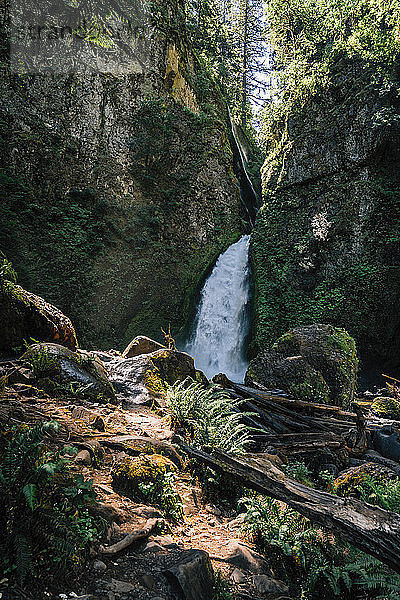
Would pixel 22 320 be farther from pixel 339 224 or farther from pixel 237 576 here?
pixel 339 224

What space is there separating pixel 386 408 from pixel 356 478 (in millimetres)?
4190

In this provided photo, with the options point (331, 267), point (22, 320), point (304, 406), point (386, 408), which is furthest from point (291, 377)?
point (331, 267)

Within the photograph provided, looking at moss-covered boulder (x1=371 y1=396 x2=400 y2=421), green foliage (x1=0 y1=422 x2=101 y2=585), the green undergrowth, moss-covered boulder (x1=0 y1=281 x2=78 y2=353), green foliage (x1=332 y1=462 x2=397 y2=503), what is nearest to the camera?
green foliage (x1=0 y1=422 x2=101 y2=585)

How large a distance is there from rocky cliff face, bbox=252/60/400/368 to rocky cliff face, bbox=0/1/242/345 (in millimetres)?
3092

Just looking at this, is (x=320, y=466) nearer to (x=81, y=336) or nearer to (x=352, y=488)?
(x=352, y=488)

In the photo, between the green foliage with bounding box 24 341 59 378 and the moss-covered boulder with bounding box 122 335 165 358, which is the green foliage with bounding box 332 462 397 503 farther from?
the moss-covered boulder with bounding box 122 335 165 358

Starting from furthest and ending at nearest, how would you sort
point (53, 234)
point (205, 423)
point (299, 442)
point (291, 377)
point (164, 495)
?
1. point (53, 234)
2. point (291, 377)
3. point (299, 442)
4. point (205, 423)
5. point (164, 495)

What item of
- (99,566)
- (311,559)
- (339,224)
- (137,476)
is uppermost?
(339,224)

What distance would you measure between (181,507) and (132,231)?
1310cm


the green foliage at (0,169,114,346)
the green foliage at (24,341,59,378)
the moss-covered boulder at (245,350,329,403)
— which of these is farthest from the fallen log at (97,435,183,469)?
the green foliage at (0,169,114,346)

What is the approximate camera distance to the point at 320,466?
3938mm

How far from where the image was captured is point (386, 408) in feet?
22.4

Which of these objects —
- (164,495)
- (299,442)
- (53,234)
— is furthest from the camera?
(53,234)

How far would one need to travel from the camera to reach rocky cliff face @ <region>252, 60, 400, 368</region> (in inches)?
452
